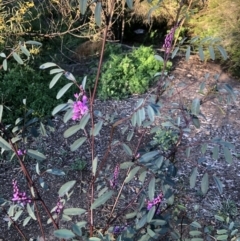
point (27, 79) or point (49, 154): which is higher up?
point (27, 79)

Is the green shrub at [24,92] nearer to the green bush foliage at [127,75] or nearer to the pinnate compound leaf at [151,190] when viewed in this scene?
the green bush foliage at [127,75]

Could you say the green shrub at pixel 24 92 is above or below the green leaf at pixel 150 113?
below

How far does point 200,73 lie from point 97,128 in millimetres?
4153

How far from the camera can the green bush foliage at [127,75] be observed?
4543 millimetres

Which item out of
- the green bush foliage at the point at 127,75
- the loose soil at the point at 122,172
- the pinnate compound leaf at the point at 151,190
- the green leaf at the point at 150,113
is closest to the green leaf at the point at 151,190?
the pinnate compound leaf at the point at 151,190

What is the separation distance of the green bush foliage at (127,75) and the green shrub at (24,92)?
0.62 meters

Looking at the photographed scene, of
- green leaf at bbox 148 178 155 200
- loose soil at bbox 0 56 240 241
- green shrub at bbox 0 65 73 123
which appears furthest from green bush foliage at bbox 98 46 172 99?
green leaf at bbox 148 178 155 200

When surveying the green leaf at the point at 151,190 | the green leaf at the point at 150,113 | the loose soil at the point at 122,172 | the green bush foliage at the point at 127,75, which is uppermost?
the green leaf at the point at 150,113

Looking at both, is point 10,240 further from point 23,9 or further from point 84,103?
point 23,9

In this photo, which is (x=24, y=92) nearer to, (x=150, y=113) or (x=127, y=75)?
(x=127, y=75)

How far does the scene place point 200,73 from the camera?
5219 millimetres

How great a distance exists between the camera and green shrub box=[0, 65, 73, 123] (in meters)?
4.06

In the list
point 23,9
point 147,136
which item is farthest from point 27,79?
point 147,136

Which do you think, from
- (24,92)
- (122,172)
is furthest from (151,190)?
(24,92)
